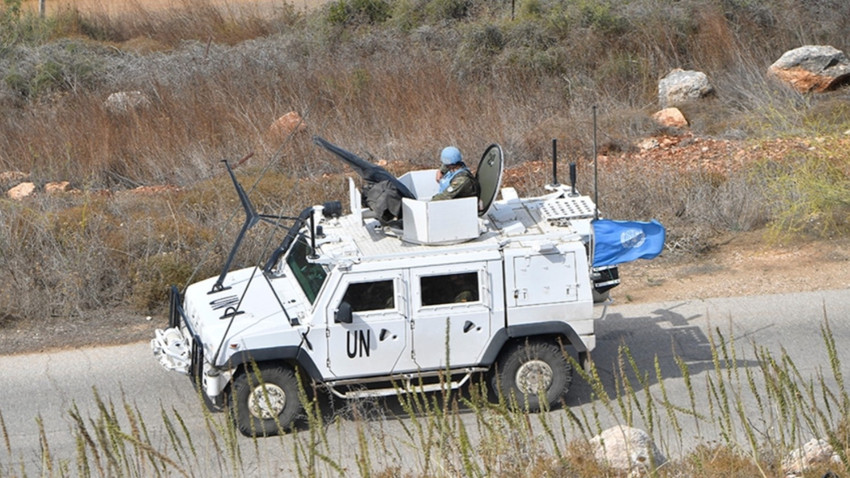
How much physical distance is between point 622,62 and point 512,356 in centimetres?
1483

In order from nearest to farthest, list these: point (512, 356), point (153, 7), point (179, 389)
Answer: point (512, 356) < point (179, 389) < point (153, 7)

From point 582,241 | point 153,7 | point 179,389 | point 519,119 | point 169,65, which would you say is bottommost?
point 179,389

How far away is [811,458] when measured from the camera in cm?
733

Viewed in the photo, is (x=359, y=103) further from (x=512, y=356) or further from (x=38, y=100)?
(x=512, y=356)

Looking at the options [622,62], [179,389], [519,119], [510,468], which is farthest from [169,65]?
[510,468]

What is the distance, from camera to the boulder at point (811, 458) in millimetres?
7172

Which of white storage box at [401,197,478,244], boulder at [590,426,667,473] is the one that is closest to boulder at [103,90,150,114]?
white storage box at [401,197,478,244]

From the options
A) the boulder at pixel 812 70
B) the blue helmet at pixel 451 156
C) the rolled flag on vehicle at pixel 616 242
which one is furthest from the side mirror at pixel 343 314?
the boulder at pixel 812 70

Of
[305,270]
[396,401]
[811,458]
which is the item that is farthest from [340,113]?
[811,458]

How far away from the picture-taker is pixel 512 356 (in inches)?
402

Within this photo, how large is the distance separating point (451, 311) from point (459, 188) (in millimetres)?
1450

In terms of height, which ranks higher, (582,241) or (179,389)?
(582,241)

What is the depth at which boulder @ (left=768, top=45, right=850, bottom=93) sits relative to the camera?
73.9 feet

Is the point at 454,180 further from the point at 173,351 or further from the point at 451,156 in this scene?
the point at 173,351
